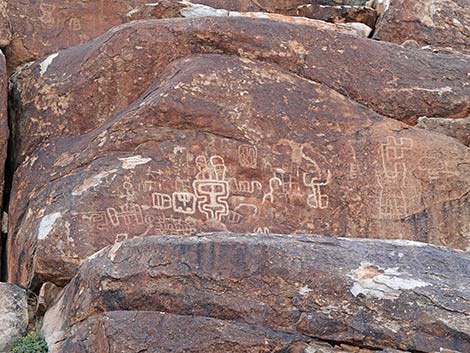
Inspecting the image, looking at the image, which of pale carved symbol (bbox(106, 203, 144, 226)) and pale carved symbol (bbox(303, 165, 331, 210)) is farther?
pale carved symbol (bbox(303, 165, 331, 210))

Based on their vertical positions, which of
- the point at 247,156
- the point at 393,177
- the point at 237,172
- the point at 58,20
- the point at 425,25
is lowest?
the point at 393,177

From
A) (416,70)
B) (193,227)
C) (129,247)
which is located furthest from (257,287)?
(416,70)

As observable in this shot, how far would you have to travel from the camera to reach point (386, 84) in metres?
8.63

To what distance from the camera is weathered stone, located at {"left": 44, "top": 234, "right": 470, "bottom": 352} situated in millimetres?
5512

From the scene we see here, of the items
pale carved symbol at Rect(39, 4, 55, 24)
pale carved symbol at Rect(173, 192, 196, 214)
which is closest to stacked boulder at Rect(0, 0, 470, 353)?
pale carved symbol at Rect(173, 192, 196, 214)

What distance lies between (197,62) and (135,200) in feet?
4.71

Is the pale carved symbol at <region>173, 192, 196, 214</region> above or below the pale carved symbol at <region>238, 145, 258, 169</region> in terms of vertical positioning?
below

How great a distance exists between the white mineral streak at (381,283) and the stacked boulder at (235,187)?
1 cm

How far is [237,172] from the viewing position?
25.7 ft

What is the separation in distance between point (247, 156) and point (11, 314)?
7.24ft

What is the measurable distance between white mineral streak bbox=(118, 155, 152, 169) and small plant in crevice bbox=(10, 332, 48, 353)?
1.60 metres

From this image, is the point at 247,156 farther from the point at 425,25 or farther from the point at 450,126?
the point at 425,25

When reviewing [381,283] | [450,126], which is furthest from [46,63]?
[381,283]

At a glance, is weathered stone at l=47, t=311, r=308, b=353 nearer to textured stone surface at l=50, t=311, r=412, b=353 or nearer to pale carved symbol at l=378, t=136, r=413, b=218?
textured stone surface at l=50, t=311, r=412, b=353
